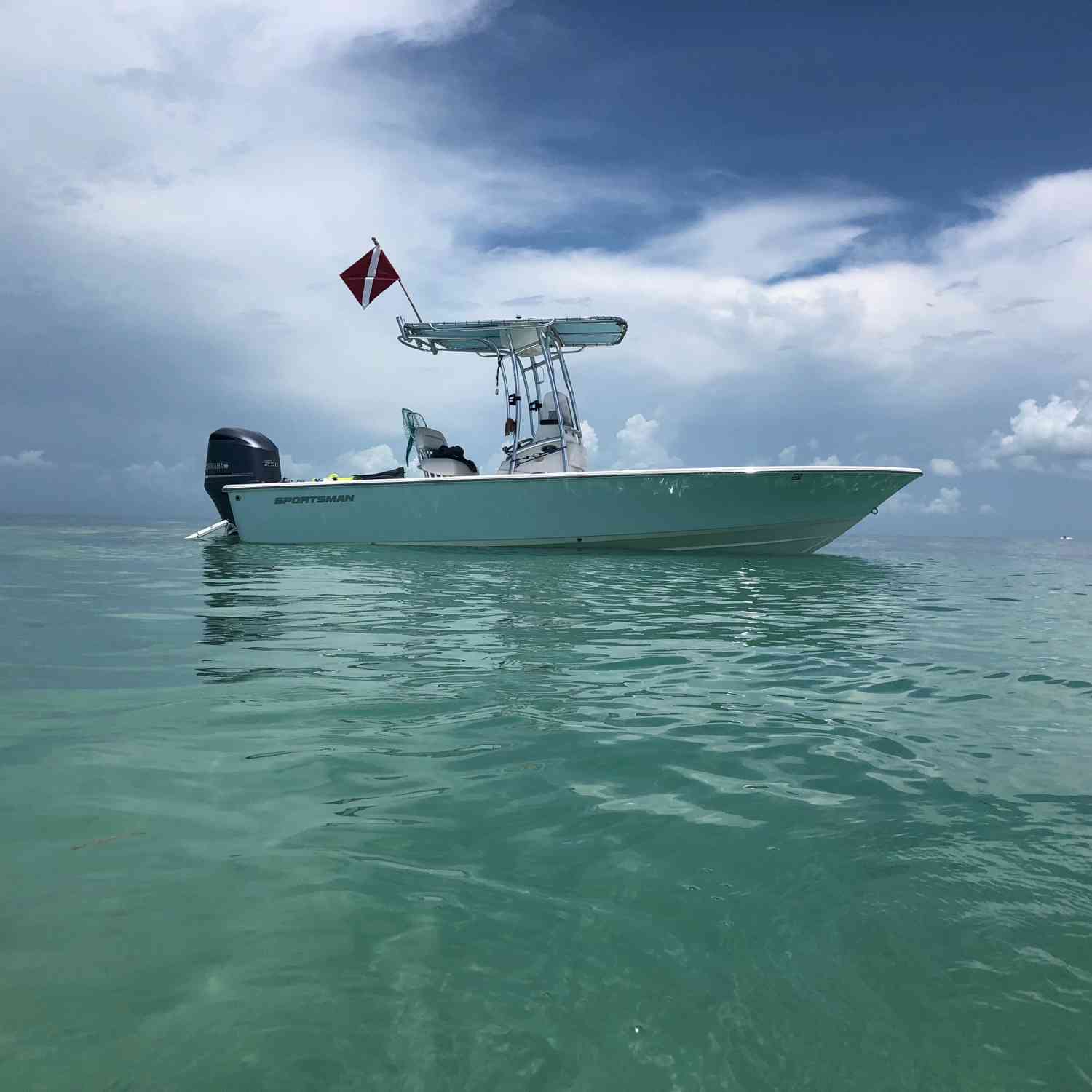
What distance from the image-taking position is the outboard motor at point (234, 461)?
15.7 meters

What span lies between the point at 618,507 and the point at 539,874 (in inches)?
438

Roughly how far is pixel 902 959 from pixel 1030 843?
0.82m

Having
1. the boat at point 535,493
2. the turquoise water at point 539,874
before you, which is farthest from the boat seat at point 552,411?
the turquoise water at point 539,874

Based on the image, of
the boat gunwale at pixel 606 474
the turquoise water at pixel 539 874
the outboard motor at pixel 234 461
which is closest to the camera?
the turquoise water at pixel 539 874

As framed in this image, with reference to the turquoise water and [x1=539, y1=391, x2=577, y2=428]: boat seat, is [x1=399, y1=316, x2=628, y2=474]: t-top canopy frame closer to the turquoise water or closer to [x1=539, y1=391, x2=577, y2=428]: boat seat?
[x1=539, y1=391, x2=577, y2=428]: boat seat

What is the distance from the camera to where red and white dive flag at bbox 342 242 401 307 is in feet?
48.2

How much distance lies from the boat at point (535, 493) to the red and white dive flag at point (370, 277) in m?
0.04

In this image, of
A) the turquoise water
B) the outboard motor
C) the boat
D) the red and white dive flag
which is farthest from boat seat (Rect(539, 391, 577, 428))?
the turquoise water

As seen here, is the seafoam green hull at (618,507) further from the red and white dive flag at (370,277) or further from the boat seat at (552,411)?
the red and white dive flag at (370,277)

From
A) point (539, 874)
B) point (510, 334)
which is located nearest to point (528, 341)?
point (510, 334)

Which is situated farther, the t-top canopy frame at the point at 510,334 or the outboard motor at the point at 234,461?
the outboard motor at the point at 234,461

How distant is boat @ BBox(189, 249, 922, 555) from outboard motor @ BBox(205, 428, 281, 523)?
0.10 ft

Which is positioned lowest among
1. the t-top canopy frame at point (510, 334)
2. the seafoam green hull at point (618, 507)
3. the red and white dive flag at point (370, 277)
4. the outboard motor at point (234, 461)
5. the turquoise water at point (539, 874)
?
the turquoise water at point (539, 874)

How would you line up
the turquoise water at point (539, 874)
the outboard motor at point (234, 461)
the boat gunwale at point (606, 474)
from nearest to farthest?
the turquoise water at point (539, 874), the boat gunwale at point (606, 474), the outboard motor at point (234, 461)
